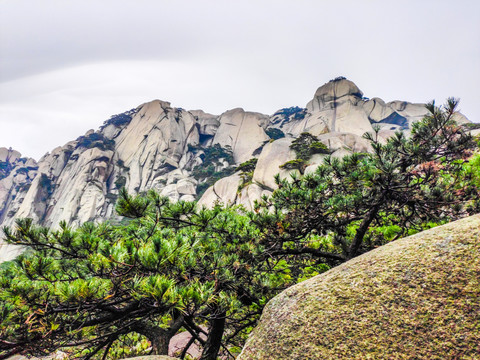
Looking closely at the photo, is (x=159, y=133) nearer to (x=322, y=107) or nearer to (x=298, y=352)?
(x=322, y=107)

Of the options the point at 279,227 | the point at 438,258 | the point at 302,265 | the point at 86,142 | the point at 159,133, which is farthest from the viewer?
the point at 86,142

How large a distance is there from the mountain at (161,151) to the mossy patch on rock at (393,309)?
3575 centimetres

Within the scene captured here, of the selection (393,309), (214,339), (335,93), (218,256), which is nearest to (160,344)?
(214,339)

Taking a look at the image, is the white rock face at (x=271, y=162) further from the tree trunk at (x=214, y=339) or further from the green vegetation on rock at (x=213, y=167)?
the tree trunk at (x=214, y=339)

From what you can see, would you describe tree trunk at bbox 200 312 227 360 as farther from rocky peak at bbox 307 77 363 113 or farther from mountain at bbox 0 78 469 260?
rocky peak at bbox 307 77 363 113

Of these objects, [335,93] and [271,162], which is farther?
[335,93]

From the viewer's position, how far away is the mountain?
42.9 meters

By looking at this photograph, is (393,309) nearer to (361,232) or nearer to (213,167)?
(361,232)

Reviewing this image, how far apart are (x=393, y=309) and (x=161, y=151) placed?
50014mm

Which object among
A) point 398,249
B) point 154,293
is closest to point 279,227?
point 398,249

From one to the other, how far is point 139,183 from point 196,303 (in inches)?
1844

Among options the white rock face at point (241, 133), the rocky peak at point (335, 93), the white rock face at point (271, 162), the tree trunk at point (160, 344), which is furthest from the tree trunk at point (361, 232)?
the rocky peak at point (335, 93)

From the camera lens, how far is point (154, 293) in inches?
67.4

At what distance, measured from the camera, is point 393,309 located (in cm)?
168
